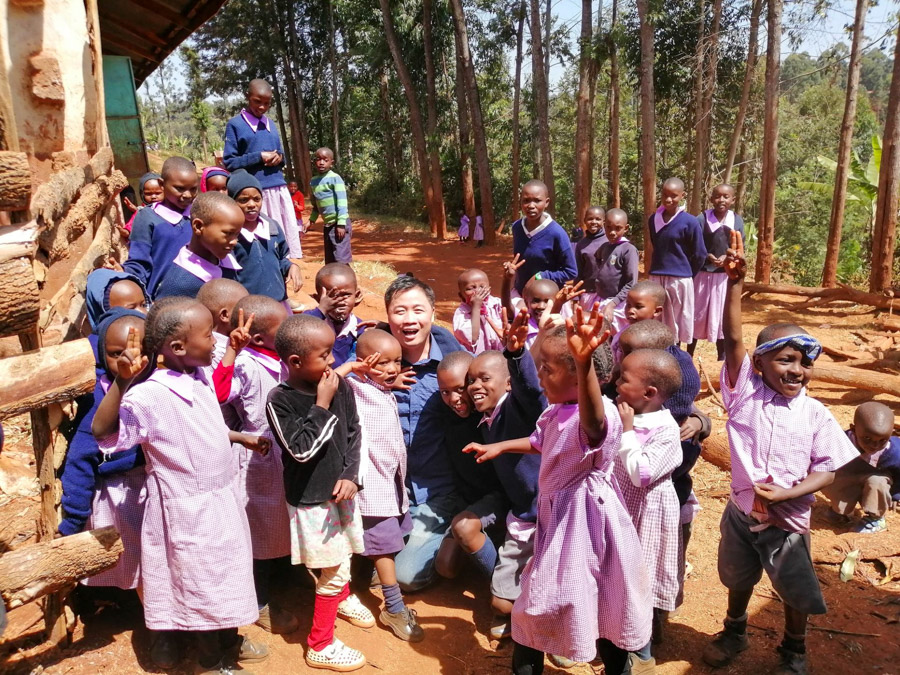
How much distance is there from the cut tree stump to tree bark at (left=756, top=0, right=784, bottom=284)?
36.2 feet

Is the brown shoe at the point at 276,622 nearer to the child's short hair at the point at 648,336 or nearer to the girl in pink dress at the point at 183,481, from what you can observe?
the girl in pink dress at the point at 183,481

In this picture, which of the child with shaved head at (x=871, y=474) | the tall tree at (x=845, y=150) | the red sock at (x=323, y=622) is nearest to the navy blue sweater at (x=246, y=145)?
the red sock at (x=323, y=622)

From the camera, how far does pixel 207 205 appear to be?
11.7 feet

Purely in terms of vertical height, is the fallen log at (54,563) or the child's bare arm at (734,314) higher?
the child's bare arm at (734,314)

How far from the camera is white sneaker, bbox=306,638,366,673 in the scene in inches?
117

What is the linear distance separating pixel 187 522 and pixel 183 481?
163 millimetres

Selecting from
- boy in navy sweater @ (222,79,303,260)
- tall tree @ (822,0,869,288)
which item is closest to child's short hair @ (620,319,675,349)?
boy in navy sweater @ (222,79,303,260)

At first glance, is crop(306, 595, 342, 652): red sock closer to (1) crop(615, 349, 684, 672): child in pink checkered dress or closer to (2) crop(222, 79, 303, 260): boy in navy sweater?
(1) crop(615, 349, 684, 672): child in pink checkered dress

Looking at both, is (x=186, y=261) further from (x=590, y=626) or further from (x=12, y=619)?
(x=590, y=626)

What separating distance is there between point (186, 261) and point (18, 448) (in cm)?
186

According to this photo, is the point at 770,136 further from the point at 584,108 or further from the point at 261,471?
the point at 261,471

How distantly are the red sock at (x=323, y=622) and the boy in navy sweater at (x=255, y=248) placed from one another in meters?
1.97

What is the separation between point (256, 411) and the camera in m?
3.21

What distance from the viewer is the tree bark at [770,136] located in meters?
10.6
